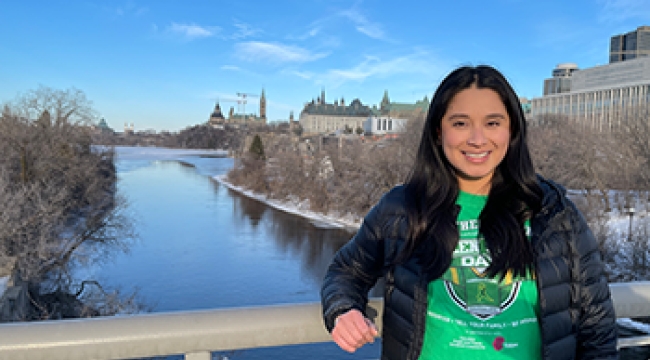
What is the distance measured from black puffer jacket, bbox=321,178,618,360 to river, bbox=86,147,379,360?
27.1ft

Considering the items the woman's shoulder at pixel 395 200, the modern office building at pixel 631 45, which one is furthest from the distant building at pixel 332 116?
the woman's shoulder at pixel 395 200

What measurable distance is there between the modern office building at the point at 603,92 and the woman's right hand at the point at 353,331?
214ft

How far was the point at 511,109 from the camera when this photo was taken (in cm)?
137

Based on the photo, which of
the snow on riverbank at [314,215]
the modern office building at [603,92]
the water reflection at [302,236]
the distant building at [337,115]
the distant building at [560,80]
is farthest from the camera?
the distant building at [337,115]

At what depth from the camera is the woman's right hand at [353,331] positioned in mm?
1238

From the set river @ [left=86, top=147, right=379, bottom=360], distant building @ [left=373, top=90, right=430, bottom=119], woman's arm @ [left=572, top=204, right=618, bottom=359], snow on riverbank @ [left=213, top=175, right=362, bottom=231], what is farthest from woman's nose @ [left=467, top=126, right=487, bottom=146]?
distant building @ [left=373, top=90, right=430, bottom=119]

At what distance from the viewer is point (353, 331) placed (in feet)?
4.09

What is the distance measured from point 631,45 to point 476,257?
405 ft

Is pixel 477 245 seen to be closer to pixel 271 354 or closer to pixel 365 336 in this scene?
pixel 365 336

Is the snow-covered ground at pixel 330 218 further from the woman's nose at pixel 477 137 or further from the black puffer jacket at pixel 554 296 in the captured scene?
the woman's nose at pixel 477 137

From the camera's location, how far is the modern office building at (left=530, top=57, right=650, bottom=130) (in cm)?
6494

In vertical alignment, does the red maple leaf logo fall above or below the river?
above

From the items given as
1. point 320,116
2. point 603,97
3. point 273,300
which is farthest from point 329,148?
point 320,116

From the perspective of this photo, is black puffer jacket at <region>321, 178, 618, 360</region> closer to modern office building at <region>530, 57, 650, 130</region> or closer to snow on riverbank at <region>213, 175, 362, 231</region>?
snow on riverbank at <region>213, 175, 362, 231</region>
